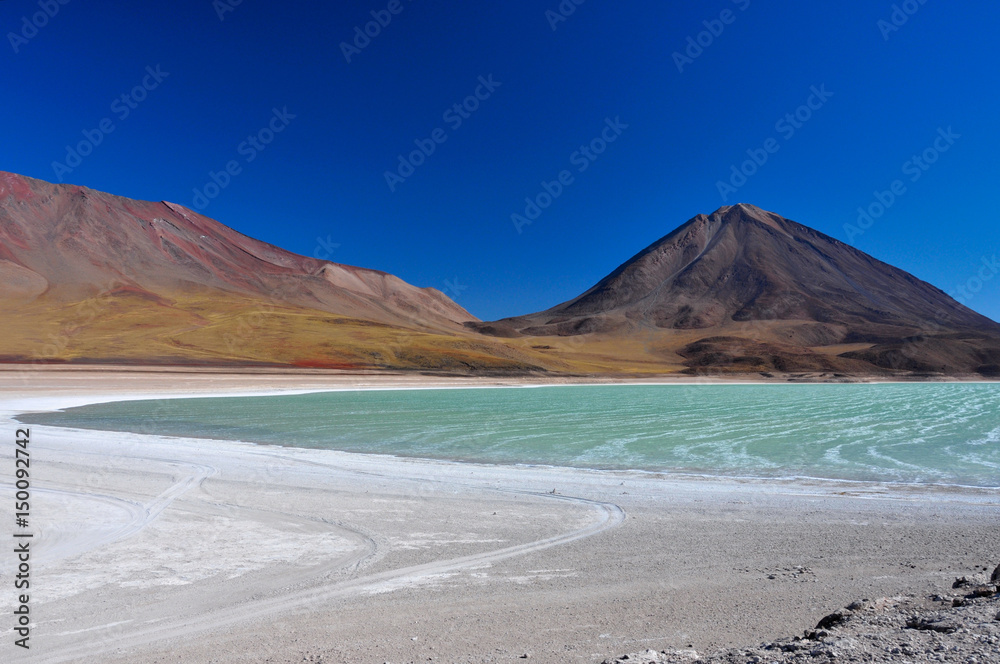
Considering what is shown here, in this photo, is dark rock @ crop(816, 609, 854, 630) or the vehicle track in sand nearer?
dark rock @ crop(816, 609, 854, 630)

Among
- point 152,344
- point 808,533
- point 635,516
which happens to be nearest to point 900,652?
point 808,533

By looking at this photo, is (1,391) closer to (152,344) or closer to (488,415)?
(488,415)

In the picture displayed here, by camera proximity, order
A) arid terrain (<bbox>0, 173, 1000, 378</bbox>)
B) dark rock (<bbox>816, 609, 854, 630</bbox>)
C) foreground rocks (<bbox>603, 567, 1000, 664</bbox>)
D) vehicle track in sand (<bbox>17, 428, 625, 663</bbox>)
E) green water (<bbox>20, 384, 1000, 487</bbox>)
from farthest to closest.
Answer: arid terrain (<bbox>0, 173, 1000, 378</bbox>)
green water (<bbox>20, 384, 1000, 487</bbox>)
vehicle track in sand (<bbox>17, 428, 625, 663</bbox>)
dark rock (<bbox>816, 609, 854, 630</bbox>)
foreground rocks (<bbox>603, 567, 1000, 664</bbox>)

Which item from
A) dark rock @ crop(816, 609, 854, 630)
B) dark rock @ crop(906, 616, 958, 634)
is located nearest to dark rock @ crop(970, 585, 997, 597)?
dark rock @ crop(906, 616, 958, 634)

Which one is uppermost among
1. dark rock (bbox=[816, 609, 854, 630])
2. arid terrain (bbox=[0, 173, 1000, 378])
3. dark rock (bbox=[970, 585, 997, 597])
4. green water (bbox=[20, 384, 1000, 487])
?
arid terrain (bbox=[0, 173, 1000, 378])

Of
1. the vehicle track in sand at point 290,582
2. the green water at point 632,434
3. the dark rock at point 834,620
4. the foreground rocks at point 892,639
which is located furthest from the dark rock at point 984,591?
the green water at point 632,434

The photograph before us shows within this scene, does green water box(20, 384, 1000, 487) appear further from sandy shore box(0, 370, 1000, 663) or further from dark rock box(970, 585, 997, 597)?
dark rock box(970, 585, 997, 597)
